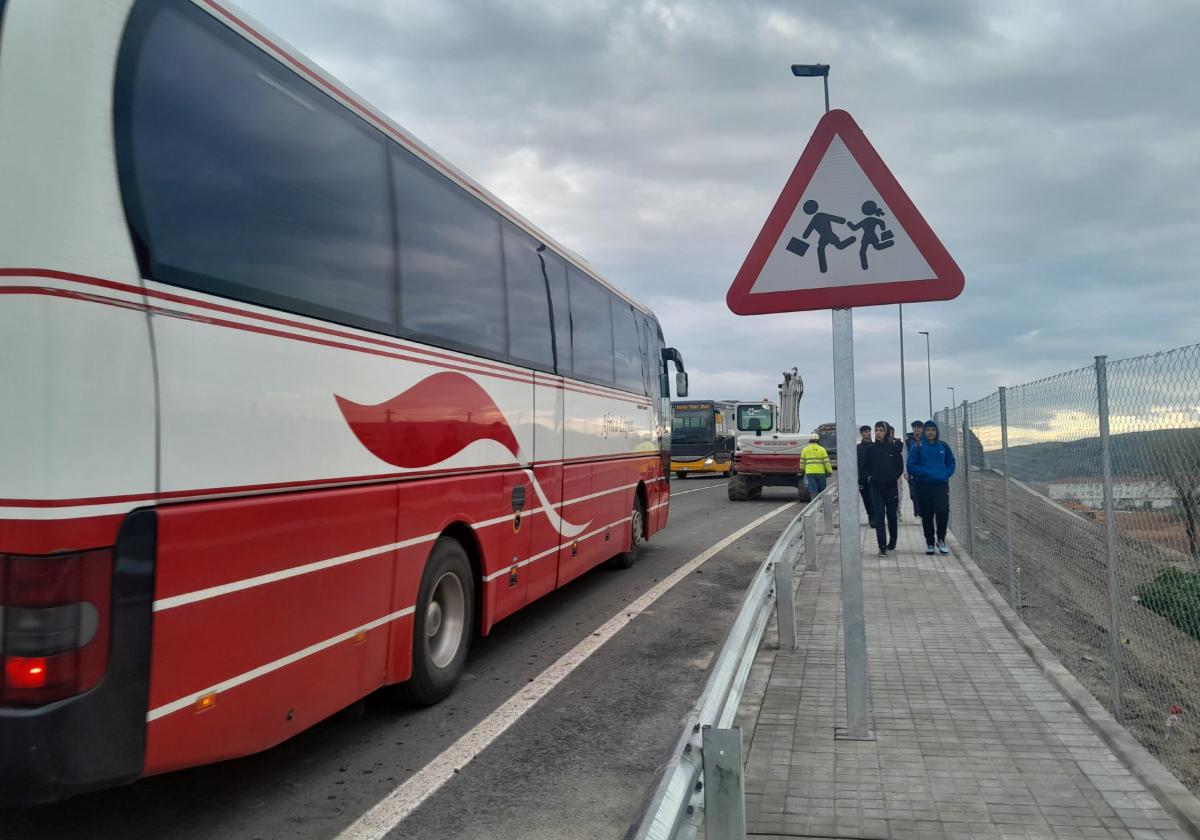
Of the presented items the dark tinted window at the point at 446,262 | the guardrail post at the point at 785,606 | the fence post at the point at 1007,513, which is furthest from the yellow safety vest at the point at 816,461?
the dark tinted window at the point at 446,262

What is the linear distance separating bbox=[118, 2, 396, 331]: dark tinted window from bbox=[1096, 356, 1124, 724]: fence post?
391cm

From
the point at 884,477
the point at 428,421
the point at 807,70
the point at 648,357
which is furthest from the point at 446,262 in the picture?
the point at 807,70

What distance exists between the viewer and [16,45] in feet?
10.2

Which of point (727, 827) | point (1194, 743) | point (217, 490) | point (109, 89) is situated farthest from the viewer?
point (1194, 743)

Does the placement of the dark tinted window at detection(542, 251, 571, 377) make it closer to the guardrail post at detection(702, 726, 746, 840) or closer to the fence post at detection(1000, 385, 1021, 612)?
the fence post at detection(1000, 385, 1021, 612)

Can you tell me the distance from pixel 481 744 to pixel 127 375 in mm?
2815

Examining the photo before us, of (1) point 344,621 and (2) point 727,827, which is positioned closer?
(2) point 727,827

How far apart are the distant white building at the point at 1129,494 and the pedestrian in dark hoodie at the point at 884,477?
19.5 feet

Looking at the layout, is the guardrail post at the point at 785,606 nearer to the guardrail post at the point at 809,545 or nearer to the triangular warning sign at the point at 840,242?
the triangular warning sign at the point at 840,242

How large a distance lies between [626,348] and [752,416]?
3077 centimetres

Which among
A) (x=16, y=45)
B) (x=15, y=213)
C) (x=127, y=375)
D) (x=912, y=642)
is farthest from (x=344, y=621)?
(x=912, y=642)

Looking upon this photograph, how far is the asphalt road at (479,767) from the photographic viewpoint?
12.9 ft

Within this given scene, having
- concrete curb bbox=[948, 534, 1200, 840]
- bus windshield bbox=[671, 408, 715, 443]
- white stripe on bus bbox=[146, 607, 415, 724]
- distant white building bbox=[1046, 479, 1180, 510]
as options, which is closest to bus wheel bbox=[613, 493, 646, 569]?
concrete curb bbox=[948, 534, 1200, 840]

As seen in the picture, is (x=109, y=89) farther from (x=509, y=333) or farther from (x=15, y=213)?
(x=509, y=333)
